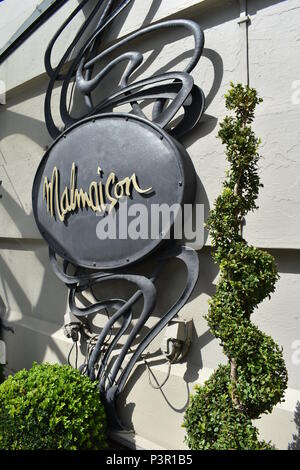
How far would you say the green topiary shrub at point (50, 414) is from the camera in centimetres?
319

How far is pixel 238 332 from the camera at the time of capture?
2256 millimetres

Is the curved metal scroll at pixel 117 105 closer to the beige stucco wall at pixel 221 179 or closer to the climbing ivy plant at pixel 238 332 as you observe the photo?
the beige stucco wall at pixel 221 179

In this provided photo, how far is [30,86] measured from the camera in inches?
209

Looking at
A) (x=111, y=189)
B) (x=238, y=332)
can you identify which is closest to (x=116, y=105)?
(x=111, y=189)

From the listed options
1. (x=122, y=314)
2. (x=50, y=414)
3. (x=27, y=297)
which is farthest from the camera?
(x=27, y=297)

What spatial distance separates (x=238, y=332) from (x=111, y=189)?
197 cm

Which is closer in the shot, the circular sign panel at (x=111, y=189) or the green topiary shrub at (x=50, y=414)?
the green topiary shrub at (x=50, y=414)

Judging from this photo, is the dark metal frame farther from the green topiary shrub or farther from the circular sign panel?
the green topiary shrub

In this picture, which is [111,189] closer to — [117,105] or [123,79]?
[117,105]

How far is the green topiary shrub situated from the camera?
126 inches

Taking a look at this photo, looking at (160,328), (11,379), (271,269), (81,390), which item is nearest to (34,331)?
(11,379)

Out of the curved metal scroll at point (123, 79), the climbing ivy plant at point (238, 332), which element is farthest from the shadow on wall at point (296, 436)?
the curved metal scroll at point (123, 79)

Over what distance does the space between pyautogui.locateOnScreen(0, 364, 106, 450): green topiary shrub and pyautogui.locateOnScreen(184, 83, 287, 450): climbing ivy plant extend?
1258mm

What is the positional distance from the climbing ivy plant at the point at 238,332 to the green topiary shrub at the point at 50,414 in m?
1.26
